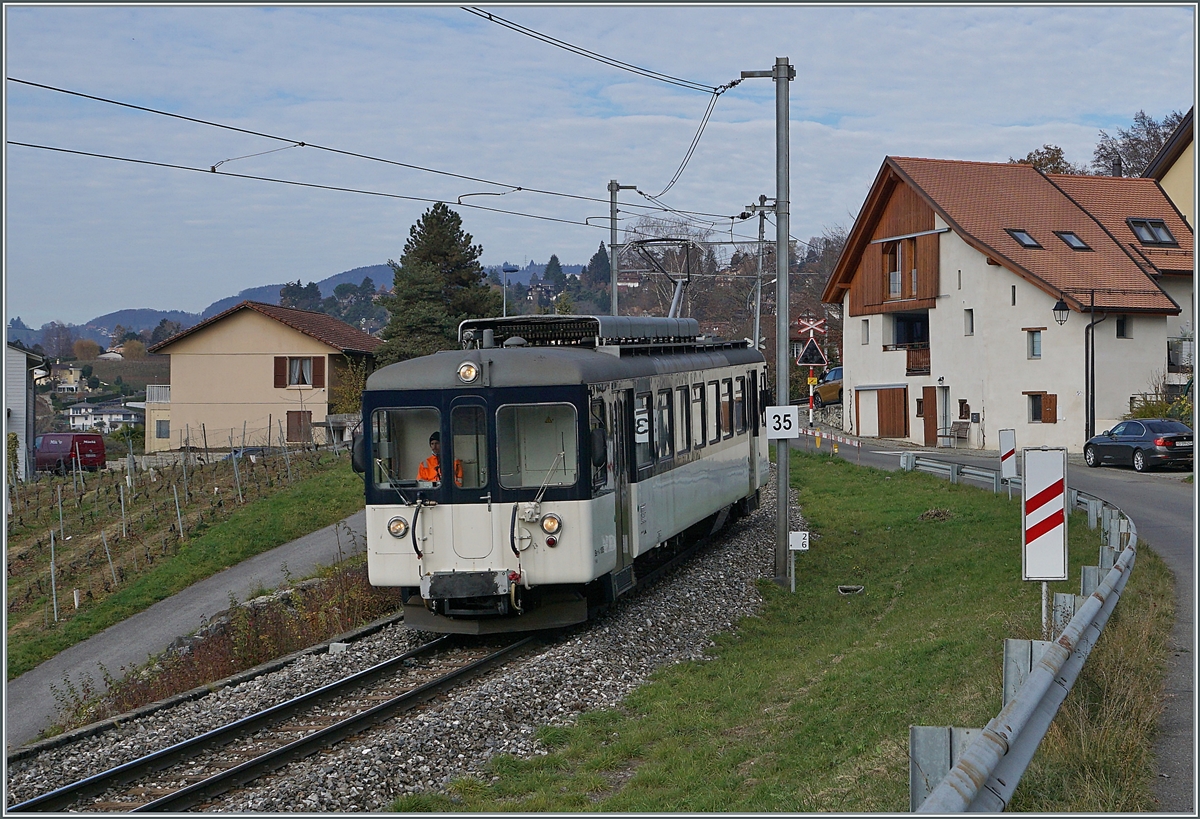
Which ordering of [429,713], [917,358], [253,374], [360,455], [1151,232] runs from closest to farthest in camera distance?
1. [429,713]
2. [360,455]
3. [1151,232]
4. [917,358]
5. [253,374]

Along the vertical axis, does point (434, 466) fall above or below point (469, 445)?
below

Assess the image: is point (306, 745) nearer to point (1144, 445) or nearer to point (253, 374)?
point (1144, 445)

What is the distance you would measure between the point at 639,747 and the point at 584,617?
149 inches

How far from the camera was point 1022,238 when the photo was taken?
42.6 meters

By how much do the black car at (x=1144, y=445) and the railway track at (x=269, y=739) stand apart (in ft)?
75.3

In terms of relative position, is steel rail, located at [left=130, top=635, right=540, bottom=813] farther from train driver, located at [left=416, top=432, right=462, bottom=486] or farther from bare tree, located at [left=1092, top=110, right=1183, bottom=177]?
bare tree, located at [left=1092, top=110, right=1183, bottom=177]

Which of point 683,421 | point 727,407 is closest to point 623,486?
point 683,421

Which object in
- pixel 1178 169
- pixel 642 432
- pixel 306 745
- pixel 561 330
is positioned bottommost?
pixel 306 745

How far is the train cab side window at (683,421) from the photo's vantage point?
53.8ft

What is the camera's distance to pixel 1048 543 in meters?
9.24

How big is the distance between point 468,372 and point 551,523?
1844 millimetres

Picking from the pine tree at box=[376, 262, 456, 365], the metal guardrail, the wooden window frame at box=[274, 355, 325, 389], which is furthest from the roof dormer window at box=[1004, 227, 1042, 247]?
the metal guardrail

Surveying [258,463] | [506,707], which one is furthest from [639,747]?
[258,463]

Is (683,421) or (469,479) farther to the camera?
(683,421)
